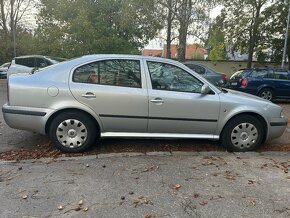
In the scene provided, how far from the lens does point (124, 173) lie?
4.04m

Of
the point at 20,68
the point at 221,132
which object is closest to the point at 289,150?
the point at 221,132

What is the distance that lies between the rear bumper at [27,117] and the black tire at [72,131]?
161 millimetres

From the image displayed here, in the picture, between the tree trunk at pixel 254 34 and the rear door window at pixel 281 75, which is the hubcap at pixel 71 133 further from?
the tree trunk at pixel 254 34

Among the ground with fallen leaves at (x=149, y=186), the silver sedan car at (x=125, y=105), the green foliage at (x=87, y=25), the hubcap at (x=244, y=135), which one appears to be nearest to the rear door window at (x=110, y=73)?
the silver sedan car at (x=125, y=105)

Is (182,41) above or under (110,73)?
above

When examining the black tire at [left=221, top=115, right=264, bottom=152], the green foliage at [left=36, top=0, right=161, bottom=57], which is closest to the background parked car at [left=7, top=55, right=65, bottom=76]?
the green foliage at [left=36, top=0, right=161, bottom=57]

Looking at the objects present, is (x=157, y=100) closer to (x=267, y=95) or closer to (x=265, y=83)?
(x=265, y=83)

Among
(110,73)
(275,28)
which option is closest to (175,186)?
(110,73)

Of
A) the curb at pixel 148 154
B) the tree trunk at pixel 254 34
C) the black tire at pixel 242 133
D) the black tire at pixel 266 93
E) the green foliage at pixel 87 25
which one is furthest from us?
the tree trunk at pixel 254 34

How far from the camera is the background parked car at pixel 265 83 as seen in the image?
467 inches

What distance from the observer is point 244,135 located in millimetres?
4988

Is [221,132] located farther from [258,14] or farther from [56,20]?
[258,14]

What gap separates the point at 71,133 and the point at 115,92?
0.94 metres

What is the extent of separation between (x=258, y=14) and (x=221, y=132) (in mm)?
23711
